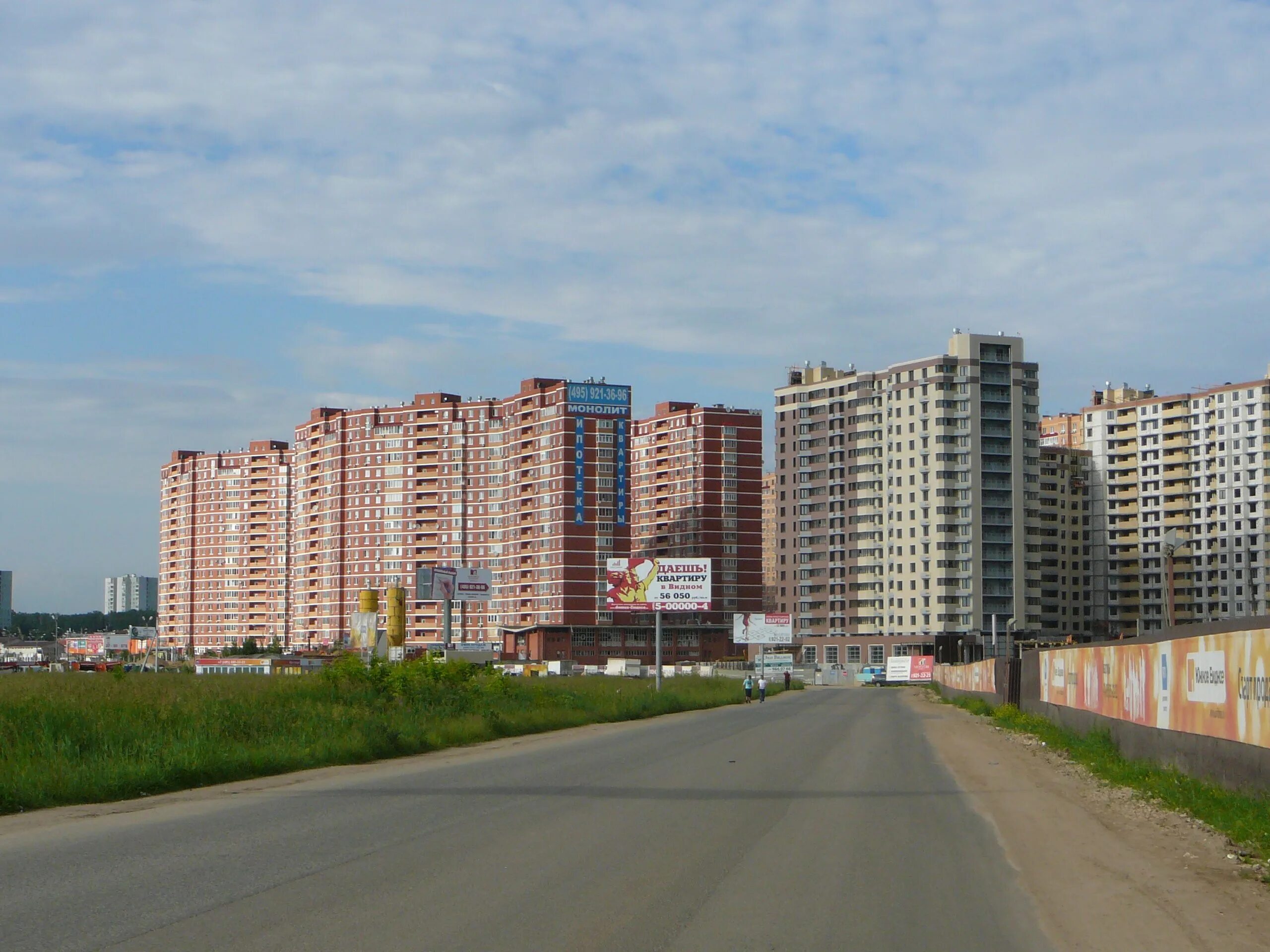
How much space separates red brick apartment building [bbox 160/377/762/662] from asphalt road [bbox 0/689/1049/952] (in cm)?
14277

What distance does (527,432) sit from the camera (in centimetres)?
16975

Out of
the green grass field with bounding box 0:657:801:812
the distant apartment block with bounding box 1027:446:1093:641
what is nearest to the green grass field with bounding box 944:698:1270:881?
the green grass field with bounding box 0:657:801:812

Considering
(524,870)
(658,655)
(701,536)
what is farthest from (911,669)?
(524,870)

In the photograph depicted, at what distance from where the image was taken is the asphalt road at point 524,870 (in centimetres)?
862

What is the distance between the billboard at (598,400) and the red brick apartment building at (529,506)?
202 mm

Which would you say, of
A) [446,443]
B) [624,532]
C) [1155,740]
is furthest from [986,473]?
[1155,740]

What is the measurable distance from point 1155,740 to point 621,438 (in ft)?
472

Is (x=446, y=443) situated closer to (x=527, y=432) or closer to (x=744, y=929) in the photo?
(x=527, y=432)

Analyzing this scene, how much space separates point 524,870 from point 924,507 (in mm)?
151707

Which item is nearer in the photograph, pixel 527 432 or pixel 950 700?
pixel 950 700

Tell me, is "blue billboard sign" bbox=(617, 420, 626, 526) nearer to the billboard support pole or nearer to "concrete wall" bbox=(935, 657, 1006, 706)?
"concrete wall" bbox=(935, 657, 1006, 706)

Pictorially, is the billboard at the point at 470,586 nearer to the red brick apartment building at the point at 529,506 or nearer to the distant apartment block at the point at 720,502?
the red brick apartment building at the point at 529,506

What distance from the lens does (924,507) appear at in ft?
519

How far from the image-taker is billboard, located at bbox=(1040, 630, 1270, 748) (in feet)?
51.2
